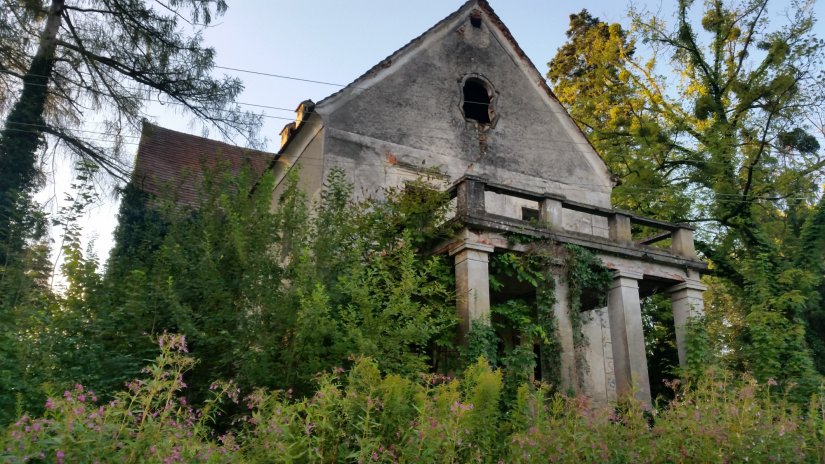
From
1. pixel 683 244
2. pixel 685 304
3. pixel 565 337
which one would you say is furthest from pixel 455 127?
pixel 685 304

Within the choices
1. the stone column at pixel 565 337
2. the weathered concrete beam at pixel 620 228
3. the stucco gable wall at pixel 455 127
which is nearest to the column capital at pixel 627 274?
the weathered concrete beam at pixel 620 228

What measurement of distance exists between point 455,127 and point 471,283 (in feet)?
19.1

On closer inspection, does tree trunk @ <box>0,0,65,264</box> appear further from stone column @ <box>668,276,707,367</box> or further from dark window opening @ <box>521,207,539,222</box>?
stone column @ <box>668,276,707,367</box>

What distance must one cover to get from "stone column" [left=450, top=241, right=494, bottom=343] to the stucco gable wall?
3.67 metres

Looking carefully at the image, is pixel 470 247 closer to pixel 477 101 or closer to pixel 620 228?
pixel 620 228

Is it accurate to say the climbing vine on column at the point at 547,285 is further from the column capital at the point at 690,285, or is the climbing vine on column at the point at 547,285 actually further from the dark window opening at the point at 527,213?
the dark window opening at the point at 527,213

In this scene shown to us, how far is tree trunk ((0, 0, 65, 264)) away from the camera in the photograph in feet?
36.7

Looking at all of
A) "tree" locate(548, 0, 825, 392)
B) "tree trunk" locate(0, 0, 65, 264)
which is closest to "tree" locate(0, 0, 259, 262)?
"tree trunk" locate(0, 0, 65, 264)

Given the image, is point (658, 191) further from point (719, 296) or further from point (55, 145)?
point (55, 145)

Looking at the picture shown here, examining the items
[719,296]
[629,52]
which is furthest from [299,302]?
[719,296]

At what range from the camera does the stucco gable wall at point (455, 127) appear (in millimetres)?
13648

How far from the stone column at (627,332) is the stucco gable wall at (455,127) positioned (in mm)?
4308

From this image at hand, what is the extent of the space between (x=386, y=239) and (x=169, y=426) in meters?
6.18

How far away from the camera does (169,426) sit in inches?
172
